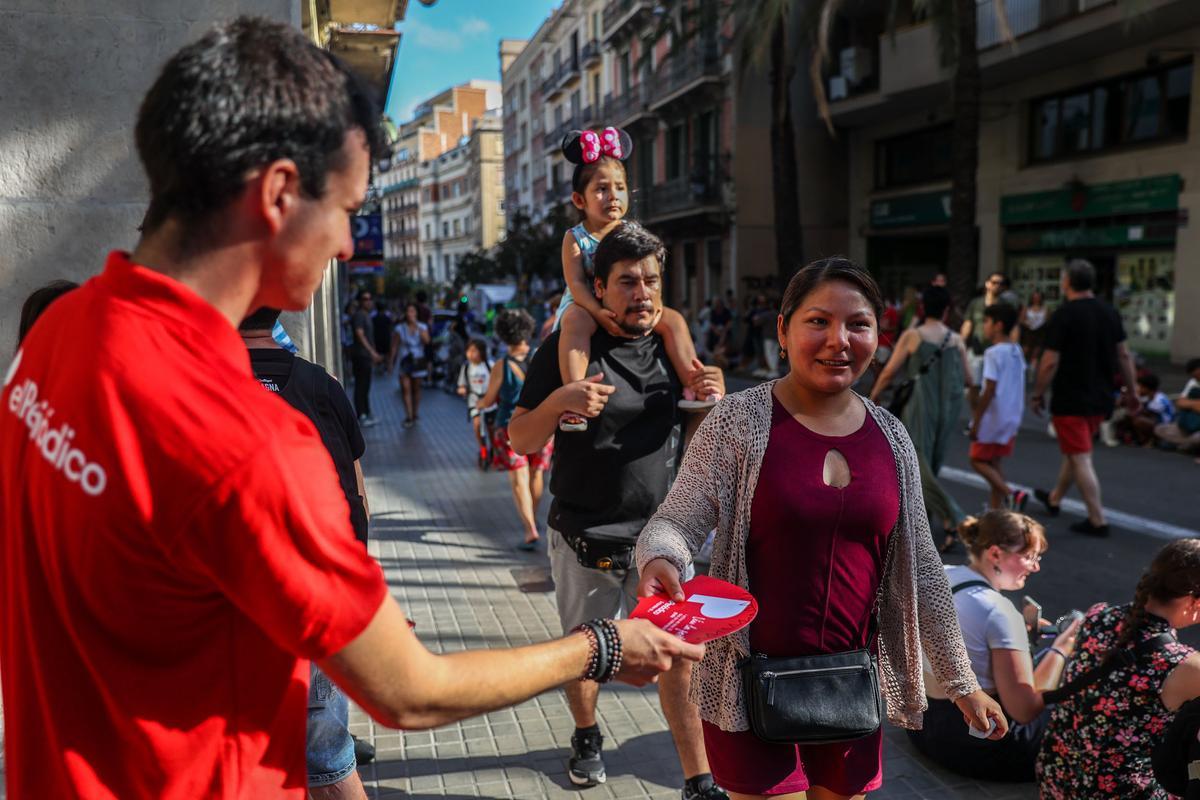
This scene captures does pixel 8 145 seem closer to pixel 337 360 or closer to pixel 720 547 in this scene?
pixel 720 547

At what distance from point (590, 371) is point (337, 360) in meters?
10.1

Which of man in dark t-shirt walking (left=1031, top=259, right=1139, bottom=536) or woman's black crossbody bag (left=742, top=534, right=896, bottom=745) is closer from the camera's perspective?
woman's black crossbody bag (left=742, top=534, right=896, bottom=745)

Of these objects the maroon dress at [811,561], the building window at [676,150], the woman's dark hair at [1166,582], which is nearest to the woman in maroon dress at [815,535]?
the maroon dress at [811,561]

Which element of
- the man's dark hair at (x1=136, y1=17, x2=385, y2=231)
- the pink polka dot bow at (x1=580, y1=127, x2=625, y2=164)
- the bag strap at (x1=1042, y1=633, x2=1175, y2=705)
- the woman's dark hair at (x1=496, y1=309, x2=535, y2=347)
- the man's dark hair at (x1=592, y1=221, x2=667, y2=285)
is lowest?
the bag strap at (x1=1042, y1=633, x2=1175, y2=705)

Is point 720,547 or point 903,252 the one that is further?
point 903,252

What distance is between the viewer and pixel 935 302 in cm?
663

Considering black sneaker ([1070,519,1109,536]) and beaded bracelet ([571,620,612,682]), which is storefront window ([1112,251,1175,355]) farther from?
beaded bracelet ([571,620,612,682])

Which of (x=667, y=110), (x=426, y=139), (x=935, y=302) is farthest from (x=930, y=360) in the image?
(x=426, y=139)

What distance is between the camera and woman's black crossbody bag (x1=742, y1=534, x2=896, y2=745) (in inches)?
89.1

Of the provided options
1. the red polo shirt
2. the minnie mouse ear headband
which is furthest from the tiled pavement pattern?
the minnie mouse ear headband

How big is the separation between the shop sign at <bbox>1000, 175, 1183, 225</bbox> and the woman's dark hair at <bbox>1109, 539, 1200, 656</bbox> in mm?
16515

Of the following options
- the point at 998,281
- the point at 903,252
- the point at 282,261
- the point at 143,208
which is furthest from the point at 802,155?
the point at 282,261

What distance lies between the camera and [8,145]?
409 centimetres

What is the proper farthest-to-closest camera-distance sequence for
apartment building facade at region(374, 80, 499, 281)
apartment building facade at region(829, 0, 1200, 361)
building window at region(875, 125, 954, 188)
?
apartment building facade at region(374, 80, 499, 281)
building window at region(875, 125, 954, 188)
apartment building facade at region(829, 0, 1200, 361)
